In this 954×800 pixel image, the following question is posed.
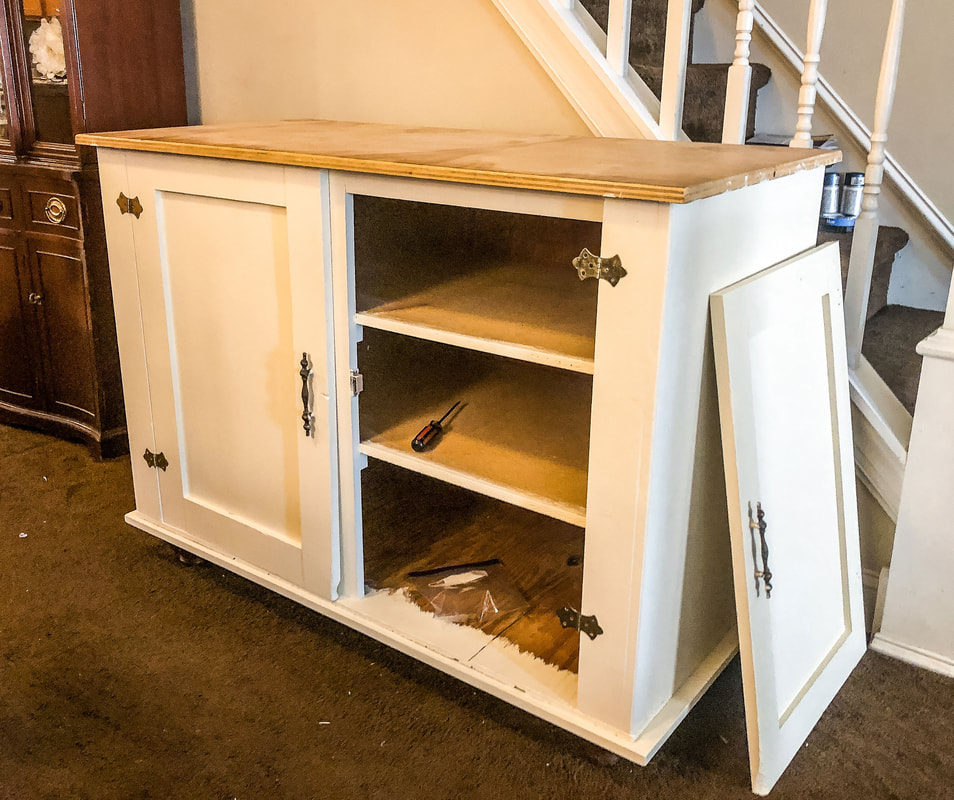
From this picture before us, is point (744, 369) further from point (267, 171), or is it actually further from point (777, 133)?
point (777, 133)

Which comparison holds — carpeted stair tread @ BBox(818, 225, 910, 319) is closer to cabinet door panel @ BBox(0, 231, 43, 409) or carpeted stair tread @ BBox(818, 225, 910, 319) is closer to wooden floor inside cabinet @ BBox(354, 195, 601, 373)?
wooden floor inside cabinet @ BBox(354, 195, 601, 373)

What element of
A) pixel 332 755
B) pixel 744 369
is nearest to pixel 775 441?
pixel 744 369

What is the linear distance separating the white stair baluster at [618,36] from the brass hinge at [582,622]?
3.45ft

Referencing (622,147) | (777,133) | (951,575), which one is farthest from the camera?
(777,133)

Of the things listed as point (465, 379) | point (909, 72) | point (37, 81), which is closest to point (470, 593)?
point (465, 379)

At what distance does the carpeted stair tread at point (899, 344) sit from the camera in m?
1.87

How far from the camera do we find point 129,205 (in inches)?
63.6

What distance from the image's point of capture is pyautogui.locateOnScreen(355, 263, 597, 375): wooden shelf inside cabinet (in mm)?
1226

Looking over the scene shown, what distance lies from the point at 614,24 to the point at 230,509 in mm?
1221

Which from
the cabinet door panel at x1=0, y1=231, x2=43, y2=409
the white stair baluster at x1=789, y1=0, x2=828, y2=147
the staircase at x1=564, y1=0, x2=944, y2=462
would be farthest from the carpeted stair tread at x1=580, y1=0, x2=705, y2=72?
the cabinet door panel at x1=0, y1=231, x2=43, y2=409

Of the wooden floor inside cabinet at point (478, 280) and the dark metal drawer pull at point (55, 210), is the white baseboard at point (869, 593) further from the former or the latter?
the dark metal drawer pull at point (55, 210)

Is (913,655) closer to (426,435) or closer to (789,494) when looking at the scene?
(789,494)

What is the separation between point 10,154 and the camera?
2283mm

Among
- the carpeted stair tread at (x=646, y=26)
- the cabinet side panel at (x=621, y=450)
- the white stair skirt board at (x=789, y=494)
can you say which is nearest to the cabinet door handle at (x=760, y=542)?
the white stair skirt board at (x=789, y=494)
